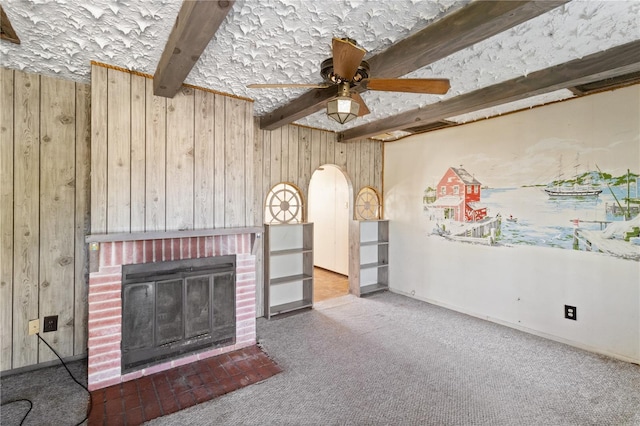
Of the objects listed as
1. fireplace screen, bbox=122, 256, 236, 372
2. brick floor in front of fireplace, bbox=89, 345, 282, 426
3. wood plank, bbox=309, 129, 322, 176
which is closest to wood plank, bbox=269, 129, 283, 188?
wood plank, bbox=309, 129, 322, 176

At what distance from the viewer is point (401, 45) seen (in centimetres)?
196

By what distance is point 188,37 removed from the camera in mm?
1708

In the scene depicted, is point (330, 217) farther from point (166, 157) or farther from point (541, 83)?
point (541, 83)

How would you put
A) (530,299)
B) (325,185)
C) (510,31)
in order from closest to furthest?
(510,31) → (530,299) → (325,185)

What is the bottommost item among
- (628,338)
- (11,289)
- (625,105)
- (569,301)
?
(628,338)

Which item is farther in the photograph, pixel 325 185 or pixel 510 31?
pixel 325 185

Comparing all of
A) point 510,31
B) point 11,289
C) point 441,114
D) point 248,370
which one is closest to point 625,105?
point 441,114

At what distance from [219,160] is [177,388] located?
199cm

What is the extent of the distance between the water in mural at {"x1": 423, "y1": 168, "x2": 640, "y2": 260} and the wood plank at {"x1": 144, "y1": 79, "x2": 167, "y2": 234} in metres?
3.46

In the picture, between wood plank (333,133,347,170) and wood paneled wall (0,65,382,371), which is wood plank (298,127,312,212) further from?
wood paneled wall (0,65,382,371)

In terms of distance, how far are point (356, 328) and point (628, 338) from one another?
2507mm

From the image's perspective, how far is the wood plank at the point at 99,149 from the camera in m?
2.40

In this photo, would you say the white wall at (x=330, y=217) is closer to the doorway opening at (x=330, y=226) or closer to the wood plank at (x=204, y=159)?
the doorway opening at (x=330, y=226)

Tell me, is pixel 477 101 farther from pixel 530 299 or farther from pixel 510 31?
pixel 530 299
